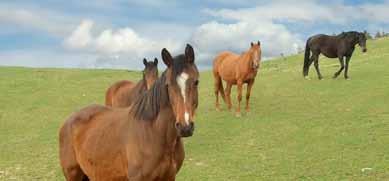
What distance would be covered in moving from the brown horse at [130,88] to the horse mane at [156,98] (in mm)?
4657

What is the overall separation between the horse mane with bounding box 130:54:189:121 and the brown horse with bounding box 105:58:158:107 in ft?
15.3

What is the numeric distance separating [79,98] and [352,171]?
43.9 ft

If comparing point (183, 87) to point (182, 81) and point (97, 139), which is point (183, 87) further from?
point (97, 139)

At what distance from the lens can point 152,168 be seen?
4375 millimetres

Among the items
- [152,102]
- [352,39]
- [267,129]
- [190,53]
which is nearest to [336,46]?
[352,39]

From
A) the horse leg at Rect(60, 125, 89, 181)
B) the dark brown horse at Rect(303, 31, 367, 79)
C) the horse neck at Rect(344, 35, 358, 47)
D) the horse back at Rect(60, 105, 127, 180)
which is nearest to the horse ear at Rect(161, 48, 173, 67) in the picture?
the horse back at Rect(60, 105, 127, 180)

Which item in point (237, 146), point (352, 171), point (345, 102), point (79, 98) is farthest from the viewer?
point (79, 98)

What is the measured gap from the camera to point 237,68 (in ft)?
49.6

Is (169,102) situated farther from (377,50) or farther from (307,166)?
(377,50)

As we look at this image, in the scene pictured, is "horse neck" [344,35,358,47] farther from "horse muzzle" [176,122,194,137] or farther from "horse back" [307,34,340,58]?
"horse muzzle" [176,122,194,137]

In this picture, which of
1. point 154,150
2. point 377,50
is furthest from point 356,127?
point 377,50

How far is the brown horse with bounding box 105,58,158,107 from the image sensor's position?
980cm

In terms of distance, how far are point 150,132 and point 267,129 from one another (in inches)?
350

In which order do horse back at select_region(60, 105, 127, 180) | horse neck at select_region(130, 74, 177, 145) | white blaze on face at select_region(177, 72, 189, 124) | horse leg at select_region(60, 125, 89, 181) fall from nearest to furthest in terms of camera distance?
white blaze on face at select_region(177, 72, 189, 124) < horse neck at select_region(130, 74, 177, 145) < horse back at select_region(60, 105, 127, 180) < horse leg at select_region(60, 125, 89, 181)
